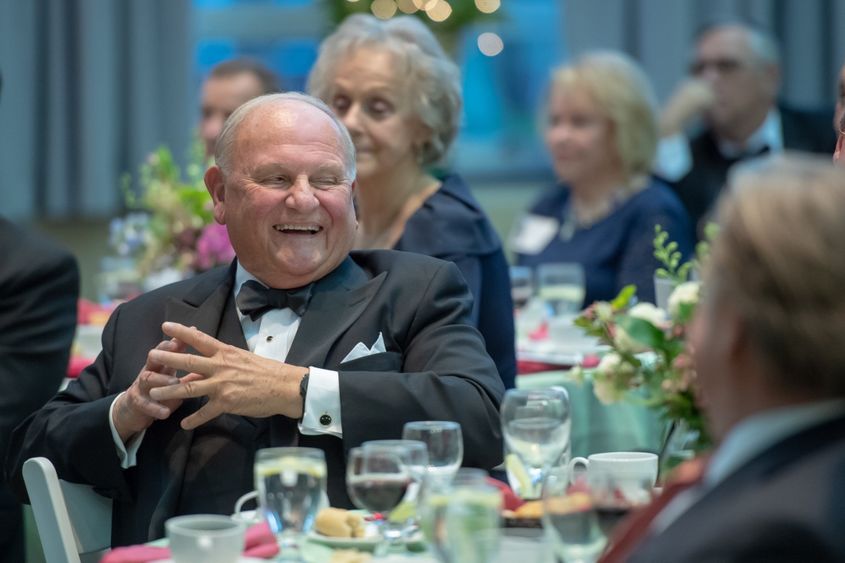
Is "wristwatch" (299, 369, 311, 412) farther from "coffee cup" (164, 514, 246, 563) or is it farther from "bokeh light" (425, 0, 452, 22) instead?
"bokeh light" (425, 0, 452, 22)

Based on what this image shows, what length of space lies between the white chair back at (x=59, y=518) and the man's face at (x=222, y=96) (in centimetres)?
329

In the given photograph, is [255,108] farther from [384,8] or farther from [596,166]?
[384,8]

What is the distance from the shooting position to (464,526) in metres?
1.56

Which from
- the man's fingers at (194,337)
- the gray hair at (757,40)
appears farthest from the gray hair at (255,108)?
the gray hair at (757,40)

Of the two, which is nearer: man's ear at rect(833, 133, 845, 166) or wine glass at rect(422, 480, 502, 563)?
wine glass at rect(422, 480, 502, 563)

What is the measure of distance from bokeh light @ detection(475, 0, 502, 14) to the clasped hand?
451cm

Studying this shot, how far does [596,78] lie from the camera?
594 cm

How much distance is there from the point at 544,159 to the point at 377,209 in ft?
13.2

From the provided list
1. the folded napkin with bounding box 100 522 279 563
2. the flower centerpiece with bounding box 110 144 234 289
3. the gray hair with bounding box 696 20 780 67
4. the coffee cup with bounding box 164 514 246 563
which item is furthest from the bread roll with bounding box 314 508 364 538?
the gray hair with bounding box 696 20 780 67

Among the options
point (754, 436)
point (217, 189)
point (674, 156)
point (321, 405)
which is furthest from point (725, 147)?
A: point (754, 436)

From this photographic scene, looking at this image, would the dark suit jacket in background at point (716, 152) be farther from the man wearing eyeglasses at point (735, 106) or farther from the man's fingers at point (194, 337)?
the man's fingers at point (194, 337)

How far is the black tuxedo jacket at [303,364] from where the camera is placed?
2465 mm

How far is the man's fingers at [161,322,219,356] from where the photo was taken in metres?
2.38

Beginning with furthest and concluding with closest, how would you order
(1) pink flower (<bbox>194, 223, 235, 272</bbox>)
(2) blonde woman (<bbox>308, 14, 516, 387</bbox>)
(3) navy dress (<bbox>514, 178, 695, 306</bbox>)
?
1. (3) navy dress (<bbox>514, 178, 695, 306</bbox>)
2. (1) pink flower (<bbox>194, 223, 235, 272</bbox>)
3. (2) blonde woman (<bbox>308, 14, 516, 387</bbox>)
